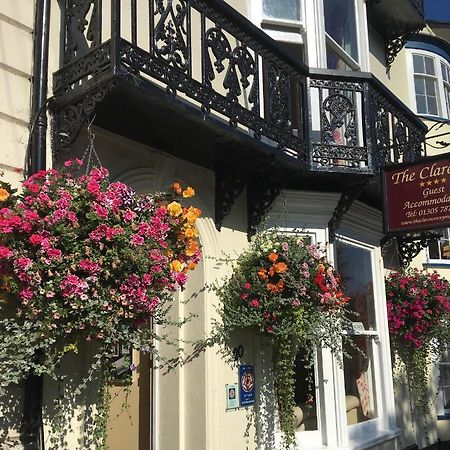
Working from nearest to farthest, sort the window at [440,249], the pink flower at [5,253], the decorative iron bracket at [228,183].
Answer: the pink flower at [5,253]
the decorative iron bracket at [228,183]
the window at [440,249]

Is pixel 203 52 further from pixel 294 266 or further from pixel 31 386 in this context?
pixel 31 386

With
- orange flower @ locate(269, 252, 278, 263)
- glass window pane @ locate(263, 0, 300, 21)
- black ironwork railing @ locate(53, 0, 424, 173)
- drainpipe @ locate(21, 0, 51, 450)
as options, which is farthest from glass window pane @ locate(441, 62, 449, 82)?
drainpipe @ locate(21, 0, 51, 450)

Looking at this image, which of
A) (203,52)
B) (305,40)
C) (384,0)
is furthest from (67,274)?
(384,0)

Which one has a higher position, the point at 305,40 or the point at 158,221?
the point at 305,40

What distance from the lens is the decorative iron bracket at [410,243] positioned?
28.2 ft

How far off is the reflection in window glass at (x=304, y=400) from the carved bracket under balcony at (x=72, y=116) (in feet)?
10.8

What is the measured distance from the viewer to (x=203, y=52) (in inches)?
186

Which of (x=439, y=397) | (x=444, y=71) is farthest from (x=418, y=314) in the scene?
(x=444, y=71)

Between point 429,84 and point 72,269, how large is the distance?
10.3 m

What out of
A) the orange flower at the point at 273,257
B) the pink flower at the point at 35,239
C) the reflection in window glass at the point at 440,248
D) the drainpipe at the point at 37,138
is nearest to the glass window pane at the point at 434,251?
the reflection in window glass at the point at 440,248

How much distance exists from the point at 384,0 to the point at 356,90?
3346 mm

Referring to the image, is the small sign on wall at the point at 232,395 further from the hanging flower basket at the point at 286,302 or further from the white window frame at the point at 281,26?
the white window frame at the point at 281,26

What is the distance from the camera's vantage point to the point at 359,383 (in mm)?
→ 7086

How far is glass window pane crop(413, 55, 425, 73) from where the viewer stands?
11.8m
